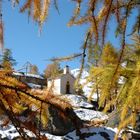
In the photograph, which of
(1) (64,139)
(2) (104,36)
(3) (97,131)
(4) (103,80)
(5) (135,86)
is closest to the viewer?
(2) (104,36)

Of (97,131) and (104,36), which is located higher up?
(104,36)

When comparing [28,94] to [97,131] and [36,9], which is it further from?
[97,131]

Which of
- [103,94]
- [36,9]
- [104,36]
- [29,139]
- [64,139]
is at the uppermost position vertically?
[36,9]

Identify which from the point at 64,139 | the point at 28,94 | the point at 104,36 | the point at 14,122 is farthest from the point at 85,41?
the point at 64,139

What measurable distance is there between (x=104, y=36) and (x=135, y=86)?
0.95m

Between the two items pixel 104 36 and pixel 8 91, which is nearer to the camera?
pixel 104 36

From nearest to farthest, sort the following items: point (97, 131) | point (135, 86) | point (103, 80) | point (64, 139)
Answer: point (135, 86) → point (103, 80) → point (64, 139) → point (97, 131)

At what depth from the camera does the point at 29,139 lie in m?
1.88

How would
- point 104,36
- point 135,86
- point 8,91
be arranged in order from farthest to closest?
point 135,86
point 8,91
point 104,36

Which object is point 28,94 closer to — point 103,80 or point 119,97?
point 103,80

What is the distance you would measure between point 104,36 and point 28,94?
18.4 inches

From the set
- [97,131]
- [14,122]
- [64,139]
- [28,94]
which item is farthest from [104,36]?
[97,131]

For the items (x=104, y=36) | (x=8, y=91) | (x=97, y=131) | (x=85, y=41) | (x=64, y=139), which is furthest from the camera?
(x=97, y=131)

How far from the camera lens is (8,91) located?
7.07 feet
